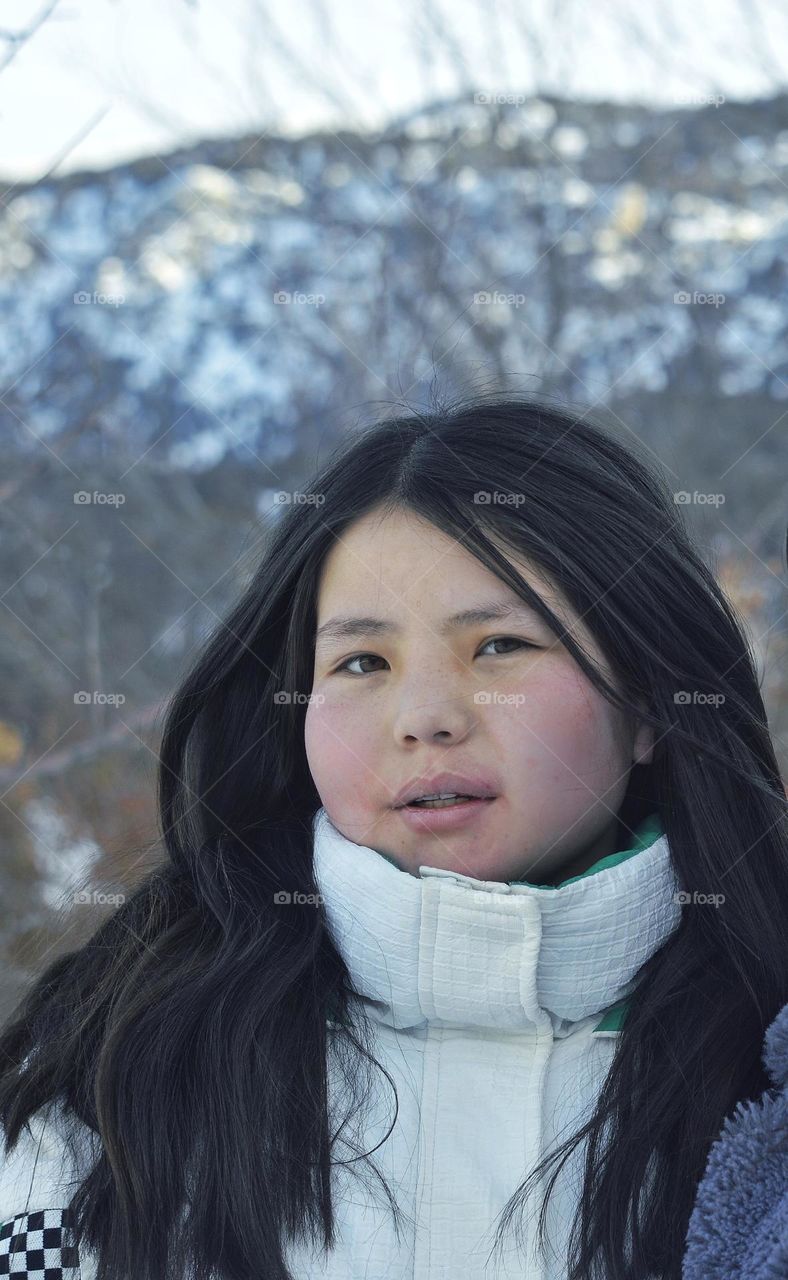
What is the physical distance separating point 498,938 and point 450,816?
0.50 feet

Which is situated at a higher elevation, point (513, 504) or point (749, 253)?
point (749, 253)

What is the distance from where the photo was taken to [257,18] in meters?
4.04

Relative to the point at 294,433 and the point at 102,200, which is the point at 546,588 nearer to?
the point at 294,433

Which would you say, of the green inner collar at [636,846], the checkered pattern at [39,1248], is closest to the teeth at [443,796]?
the green inner collar at [636,846]

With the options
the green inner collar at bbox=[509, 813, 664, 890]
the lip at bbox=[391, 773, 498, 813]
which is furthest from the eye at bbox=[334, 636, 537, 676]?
Answer: the green inner collar at bbox=[509, 813, 664, 890]

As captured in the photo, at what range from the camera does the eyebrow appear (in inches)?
62.8

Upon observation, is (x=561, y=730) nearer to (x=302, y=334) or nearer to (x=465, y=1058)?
(x=465, y=1058)

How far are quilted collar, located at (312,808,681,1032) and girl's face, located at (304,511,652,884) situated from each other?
5 centimetres

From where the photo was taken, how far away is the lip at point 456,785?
153 cm

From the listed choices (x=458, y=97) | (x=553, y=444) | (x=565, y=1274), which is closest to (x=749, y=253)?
(x=458, y=97)

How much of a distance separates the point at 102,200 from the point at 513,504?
2726mm

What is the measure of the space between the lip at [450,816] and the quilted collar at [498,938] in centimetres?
5

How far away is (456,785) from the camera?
5.04 ft

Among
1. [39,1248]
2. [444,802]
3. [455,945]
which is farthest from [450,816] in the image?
[39,1248]
